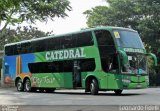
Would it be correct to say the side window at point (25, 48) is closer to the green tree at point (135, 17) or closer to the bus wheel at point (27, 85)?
the bus wheel at point (27, 85)

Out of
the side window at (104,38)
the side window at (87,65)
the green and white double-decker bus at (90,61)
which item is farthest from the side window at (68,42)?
the side window at (104,38)

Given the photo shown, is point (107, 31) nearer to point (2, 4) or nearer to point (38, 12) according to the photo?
point (2, 4)

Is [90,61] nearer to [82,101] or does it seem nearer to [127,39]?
[127,39]

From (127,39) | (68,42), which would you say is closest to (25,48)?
(68,42)

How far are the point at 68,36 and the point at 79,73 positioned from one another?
246 cm

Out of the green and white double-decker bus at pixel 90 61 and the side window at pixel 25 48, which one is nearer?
the green and white double-decker bus at pixel 90 61

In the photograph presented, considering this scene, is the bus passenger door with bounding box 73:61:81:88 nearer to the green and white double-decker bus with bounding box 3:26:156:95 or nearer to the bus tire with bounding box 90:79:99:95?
the green and white double-decker bus with bounding box 3:26:156:95

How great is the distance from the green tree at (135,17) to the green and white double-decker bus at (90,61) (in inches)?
825

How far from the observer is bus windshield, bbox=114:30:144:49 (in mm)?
22591

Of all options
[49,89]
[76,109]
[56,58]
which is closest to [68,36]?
[56,58]

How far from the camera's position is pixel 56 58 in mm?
26781

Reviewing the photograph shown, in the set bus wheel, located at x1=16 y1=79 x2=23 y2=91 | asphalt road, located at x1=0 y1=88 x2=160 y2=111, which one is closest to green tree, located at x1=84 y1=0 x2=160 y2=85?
bus wheel, located at x1=16 y1=79 x2=23 y2=91

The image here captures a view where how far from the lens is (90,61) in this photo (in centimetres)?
2406

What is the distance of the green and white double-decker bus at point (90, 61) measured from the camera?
22.6 meters
